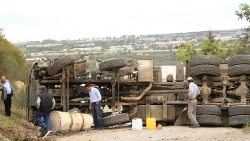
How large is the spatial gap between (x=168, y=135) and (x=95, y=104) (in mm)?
3332

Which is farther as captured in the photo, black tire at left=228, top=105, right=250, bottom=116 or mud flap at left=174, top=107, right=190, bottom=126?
mud flap at left=174, top=107, right=190, bottom=126

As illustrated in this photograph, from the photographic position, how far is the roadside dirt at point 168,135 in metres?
15.5

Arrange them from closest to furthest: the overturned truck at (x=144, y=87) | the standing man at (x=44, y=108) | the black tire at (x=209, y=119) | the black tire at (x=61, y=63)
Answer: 1. the standing man at (x=44, y=108)
2. the black tire at (x=209, y=119)
3. the overturned truck at (x=144, y=87)
4. the black tire at (x=61, y=63)

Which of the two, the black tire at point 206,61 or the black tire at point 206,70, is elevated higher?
the black tire at point 206,61

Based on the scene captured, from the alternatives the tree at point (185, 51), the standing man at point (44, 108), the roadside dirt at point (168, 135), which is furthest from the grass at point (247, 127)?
the tree at point (185, 51)

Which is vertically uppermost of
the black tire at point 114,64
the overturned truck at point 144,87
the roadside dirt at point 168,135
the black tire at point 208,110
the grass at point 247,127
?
the black tire at point 114,64

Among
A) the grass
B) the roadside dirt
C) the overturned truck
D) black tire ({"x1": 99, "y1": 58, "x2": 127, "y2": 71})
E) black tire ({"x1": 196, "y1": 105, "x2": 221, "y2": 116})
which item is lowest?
the roadside dirt

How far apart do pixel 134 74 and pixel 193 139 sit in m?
5.01

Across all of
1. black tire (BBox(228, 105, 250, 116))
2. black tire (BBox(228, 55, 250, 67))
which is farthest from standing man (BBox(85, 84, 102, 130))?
black tire (BBox(228, 55, 250, 67))

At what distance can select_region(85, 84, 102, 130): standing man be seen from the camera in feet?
60.9

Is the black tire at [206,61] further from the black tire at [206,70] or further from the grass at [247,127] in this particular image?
the grass at [247,127]

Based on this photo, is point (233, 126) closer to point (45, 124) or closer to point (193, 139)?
point (193, 139)

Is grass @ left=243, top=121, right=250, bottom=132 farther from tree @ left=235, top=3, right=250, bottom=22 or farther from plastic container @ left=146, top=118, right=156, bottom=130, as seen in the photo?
tree @ left=235, top=3, right=250, bottom=22

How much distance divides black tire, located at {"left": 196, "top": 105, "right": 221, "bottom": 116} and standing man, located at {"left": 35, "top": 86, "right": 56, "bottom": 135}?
447 centimetres
